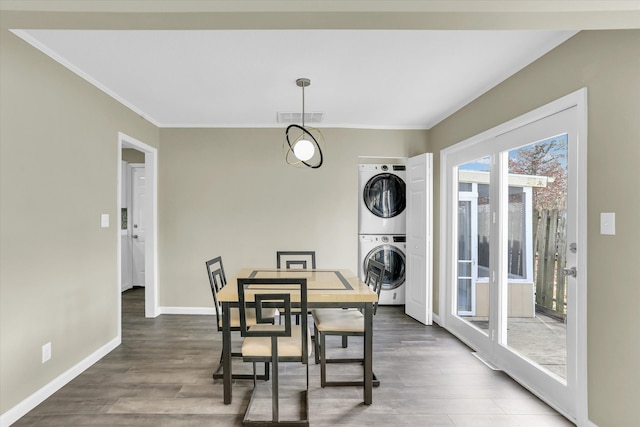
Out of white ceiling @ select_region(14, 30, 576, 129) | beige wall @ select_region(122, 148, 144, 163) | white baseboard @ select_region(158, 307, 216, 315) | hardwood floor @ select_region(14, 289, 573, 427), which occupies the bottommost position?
hardwood floor @ select_region(14, 289, 573, 427)

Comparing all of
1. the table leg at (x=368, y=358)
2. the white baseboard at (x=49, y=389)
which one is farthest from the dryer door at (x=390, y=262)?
the white baseboard at (x=49, y=389)

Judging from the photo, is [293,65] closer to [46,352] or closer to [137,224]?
[46,352]

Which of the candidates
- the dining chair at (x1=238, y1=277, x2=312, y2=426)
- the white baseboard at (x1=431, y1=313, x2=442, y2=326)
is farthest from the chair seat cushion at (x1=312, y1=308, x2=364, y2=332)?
the white baseboard at (x1=431, y1=313, x2=442, y2=326)

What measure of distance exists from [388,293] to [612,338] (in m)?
2.90

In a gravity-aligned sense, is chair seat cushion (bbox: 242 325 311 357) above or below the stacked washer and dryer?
below

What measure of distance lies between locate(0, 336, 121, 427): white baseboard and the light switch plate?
366 cm

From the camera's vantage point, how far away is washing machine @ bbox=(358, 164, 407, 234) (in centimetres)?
455

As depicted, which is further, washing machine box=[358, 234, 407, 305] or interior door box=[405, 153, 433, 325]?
washing machine box=[358, 234, 407, 305]

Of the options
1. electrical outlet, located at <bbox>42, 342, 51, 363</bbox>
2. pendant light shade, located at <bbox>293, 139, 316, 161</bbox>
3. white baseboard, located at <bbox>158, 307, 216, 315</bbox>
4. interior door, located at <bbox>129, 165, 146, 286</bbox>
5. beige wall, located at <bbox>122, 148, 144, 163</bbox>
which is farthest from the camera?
interior door, located at <bbox>129, 165, 146, 286</bbox>

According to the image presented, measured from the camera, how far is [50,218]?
2.44 meters

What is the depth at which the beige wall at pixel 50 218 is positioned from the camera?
6.88 feet

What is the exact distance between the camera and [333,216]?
4.50 metres

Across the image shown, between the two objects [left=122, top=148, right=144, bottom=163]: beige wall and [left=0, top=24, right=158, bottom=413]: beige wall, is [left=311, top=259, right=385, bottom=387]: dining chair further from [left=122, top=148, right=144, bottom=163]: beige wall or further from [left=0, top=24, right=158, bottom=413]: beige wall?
[left=122, top=148, right=144, bottom=163]: beige wall

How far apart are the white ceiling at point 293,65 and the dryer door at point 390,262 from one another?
1.79 metres
